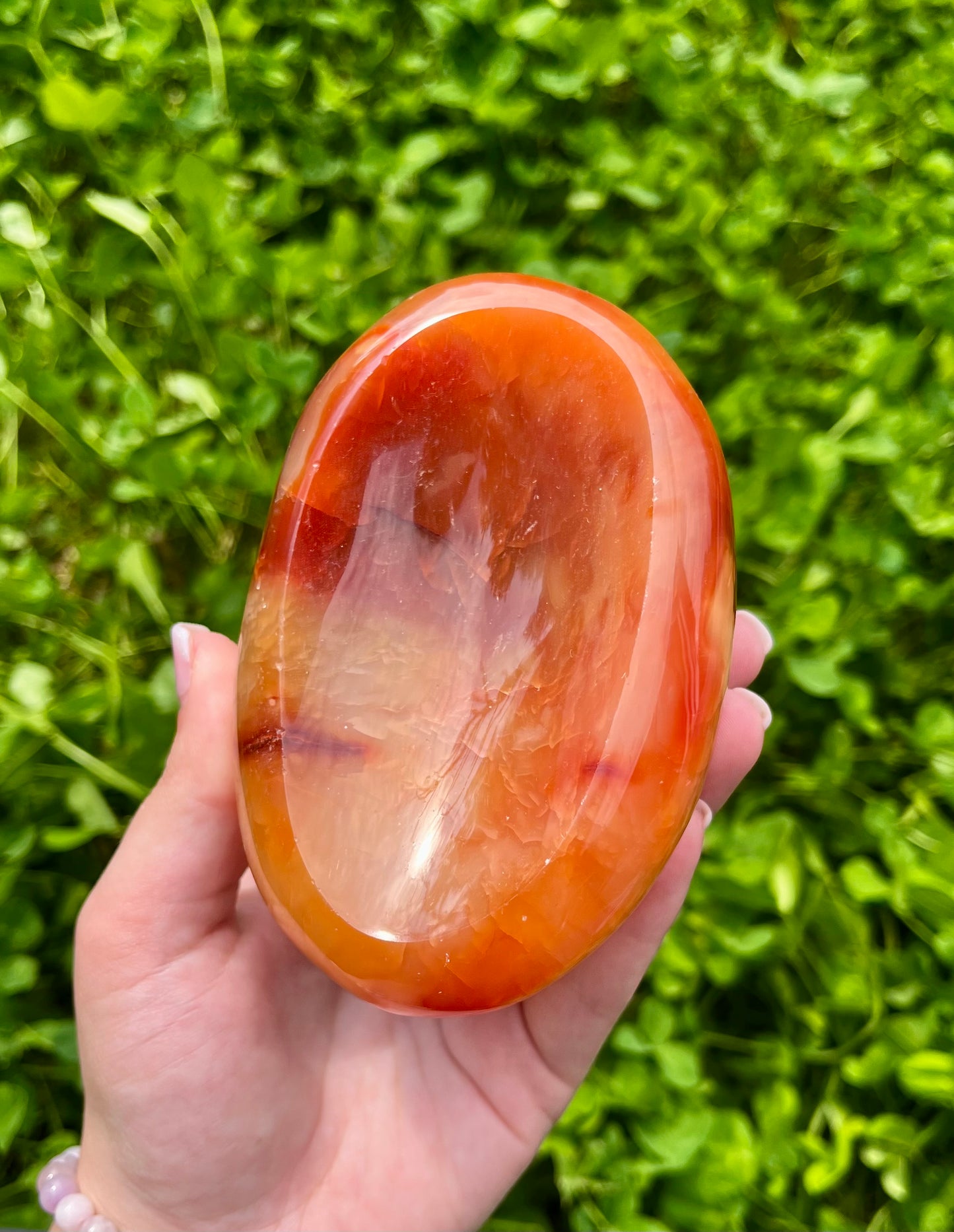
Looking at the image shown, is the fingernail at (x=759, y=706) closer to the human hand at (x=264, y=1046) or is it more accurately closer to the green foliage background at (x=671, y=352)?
the human hand at (x=264, y=1046)

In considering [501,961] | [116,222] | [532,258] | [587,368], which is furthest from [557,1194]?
[116,222]

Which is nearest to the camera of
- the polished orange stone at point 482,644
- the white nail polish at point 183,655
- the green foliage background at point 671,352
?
the polished orange stone at point 482,644

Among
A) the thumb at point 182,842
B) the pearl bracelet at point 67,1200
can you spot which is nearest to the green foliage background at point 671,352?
the pearl bracelet at point 67,1200

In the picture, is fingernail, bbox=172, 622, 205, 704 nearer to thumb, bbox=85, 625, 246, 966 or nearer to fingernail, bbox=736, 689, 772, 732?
thumb, bbox=85, 625, 246, 966

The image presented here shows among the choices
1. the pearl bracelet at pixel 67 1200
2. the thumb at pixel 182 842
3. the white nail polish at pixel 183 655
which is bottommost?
the pearl bracelet at pixel 67 1200

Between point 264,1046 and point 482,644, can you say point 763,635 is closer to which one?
point 482,644

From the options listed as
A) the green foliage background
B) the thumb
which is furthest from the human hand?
the green foliage background

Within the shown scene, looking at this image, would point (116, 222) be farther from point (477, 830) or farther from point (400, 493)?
point (477, 830)

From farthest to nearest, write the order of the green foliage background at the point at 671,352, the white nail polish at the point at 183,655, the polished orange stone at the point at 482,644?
the green foliage background at the point at 671,352
the white nail polish at the point at 183,655
the polished orange stone at the point at 482,644
